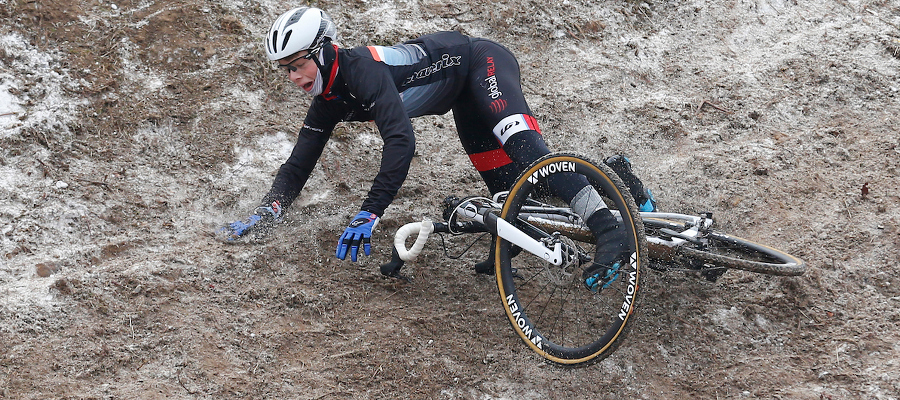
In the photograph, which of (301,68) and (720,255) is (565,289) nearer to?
(720,255)

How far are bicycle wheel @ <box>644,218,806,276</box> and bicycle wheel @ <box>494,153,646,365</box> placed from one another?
0.38m

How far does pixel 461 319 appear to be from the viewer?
4812 millimetres

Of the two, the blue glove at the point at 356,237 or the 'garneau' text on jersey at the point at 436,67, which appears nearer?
the blue glove at the point at 356,237

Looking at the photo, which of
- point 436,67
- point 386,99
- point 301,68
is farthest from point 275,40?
point 436,67

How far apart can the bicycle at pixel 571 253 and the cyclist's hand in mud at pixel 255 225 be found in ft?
3.53

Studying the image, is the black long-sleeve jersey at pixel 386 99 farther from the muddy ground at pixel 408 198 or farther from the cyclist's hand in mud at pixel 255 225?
the muddy ground at pixel 408 198

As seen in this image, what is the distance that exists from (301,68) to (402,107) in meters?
0.78

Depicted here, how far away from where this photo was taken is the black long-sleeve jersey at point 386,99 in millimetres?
4551

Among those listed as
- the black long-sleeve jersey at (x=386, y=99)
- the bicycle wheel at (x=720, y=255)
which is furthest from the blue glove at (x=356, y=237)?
the bicycle wheel at (x=720, y=255)

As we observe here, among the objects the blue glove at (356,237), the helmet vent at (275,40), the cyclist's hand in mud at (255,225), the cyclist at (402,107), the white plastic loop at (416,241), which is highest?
the helmet vent at (275,40)

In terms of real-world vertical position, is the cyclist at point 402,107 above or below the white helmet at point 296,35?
below

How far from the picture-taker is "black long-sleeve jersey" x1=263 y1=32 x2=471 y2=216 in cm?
455

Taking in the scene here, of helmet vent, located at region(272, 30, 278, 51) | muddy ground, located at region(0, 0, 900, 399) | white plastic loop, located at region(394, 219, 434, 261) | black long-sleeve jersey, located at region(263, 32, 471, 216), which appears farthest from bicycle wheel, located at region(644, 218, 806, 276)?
helmet vent, located at region(272, 30, 278, 51)

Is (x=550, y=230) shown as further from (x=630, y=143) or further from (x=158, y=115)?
(x=158, y=115)
